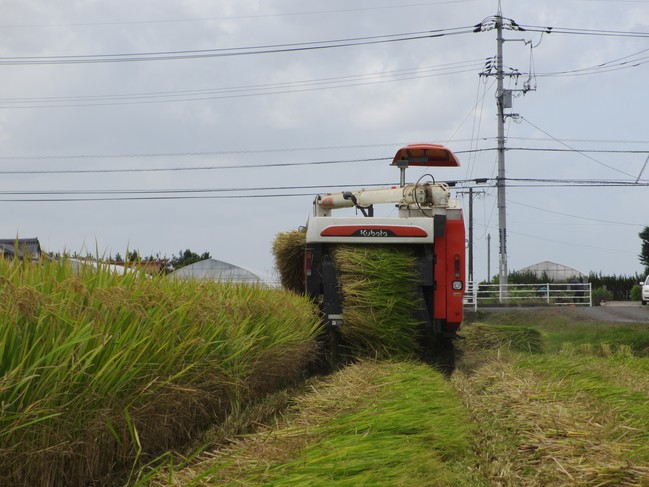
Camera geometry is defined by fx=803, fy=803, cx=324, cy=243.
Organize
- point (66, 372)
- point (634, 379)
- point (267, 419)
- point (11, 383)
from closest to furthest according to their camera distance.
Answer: point (11, 383) < point (66, 372) < point (267, 419) < point (634, 379)

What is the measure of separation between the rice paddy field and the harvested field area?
0.05 feet

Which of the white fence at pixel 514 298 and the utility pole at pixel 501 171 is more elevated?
the utility pole at pixel 501 171

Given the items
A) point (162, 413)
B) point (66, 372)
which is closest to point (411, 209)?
point (162, 413)

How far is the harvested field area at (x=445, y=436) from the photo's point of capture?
13.4ft

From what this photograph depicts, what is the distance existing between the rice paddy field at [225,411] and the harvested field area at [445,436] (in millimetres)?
14

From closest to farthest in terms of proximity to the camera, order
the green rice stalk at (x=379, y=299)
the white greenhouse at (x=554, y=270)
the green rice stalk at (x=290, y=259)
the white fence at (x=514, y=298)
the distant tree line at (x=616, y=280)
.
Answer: the green rice stalk at (x=379, y=299), the green rice stalk at (x=290, y=259), the white fence at (x=514, y=298), the distant tree line at (x=616, y=280), the white greenhouse at (x=554, y=270)

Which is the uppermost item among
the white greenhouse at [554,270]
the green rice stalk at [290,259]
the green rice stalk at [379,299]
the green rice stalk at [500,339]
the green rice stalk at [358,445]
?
the white greenhouse at [554,270]

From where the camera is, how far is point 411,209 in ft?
37.2

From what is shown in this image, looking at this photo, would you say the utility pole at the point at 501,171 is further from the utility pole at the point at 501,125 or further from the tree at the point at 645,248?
the tree at the point at 645,248

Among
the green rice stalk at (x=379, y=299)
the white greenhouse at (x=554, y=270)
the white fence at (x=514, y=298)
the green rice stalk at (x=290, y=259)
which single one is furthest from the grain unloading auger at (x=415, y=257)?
the white greenhouse at (x=554, y=270)

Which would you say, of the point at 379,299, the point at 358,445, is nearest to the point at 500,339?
the point at 379,299

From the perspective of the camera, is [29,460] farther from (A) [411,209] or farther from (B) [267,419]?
(A) [411,209]

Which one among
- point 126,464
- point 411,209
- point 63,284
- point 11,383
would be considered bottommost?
point 126,464

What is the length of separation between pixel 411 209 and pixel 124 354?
731cm
